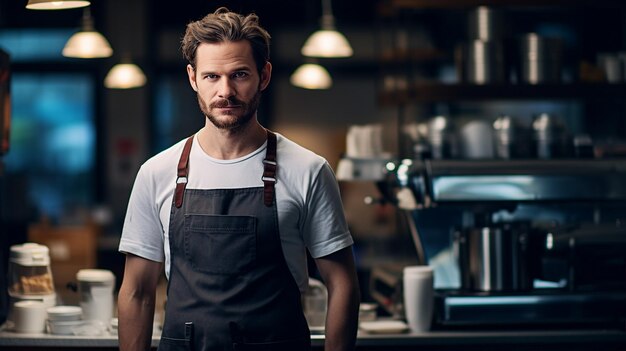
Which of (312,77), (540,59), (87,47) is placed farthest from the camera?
(312,77)

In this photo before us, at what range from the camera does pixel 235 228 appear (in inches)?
110

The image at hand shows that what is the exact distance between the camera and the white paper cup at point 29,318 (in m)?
3.64

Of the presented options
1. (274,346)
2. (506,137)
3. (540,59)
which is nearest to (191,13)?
(540,59)

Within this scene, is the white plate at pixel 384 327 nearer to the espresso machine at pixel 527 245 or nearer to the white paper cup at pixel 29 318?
the espresso machine at pixel 527 245

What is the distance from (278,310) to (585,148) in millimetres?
1732

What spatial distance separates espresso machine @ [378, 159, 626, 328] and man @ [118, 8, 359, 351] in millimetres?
977

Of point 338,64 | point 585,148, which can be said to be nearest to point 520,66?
point 585,148

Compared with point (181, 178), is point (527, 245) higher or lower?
lower

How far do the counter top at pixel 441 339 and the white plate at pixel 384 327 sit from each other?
2 cm

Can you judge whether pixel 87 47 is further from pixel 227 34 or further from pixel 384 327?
pixel 227 34

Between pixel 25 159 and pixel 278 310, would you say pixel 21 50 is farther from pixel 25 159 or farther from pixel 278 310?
pixel 278 310

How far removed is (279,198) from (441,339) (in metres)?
1.08

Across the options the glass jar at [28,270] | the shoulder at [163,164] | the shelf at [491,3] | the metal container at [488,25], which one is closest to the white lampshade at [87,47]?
the shelf at [491,3]

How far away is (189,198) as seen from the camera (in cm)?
285
